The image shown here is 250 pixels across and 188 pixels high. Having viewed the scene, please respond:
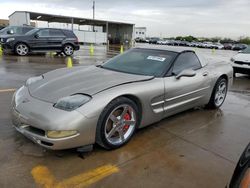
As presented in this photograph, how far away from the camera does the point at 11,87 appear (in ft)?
21.5

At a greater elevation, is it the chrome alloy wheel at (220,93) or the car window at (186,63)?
the car window at (186,63)

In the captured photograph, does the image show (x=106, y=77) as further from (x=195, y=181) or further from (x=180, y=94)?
(x=195, y=181)

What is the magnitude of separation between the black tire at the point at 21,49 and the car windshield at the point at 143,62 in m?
10.9

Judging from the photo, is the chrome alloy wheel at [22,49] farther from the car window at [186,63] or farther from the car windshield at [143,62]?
the car window at [186,63]

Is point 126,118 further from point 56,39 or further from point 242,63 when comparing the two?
point 56,39

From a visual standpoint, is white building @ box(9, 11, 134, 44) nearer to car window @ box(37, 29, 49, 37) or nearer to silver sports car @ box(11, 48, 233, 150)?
car window @ box(37, 29, 49, 37)

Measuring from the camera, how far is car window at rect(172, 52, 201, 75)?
→ 4346 mm

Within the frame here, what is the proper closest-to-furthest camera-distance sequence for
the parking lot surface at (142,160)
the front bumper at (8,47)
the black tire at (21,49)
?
the parking lot surface at (142,160) < the front bumper at (8,47) < the black tire at (21,49)

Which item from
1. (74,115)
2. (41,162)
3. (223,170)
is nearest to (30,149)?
(41,162)

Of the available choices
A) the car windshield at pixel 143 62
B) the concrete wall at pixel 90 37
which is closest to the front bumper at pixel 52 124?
the car windshield at pixel 143 62

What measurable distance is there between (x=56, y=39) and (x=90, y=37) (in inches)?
864

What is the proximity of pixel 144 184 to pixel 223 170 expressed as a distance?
3.54 feet

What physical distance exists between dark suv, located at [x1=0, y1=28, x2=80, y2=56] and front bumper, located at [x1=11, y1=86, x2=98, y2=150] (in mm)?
11941

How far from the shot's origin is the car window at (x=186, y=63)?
4.35m
